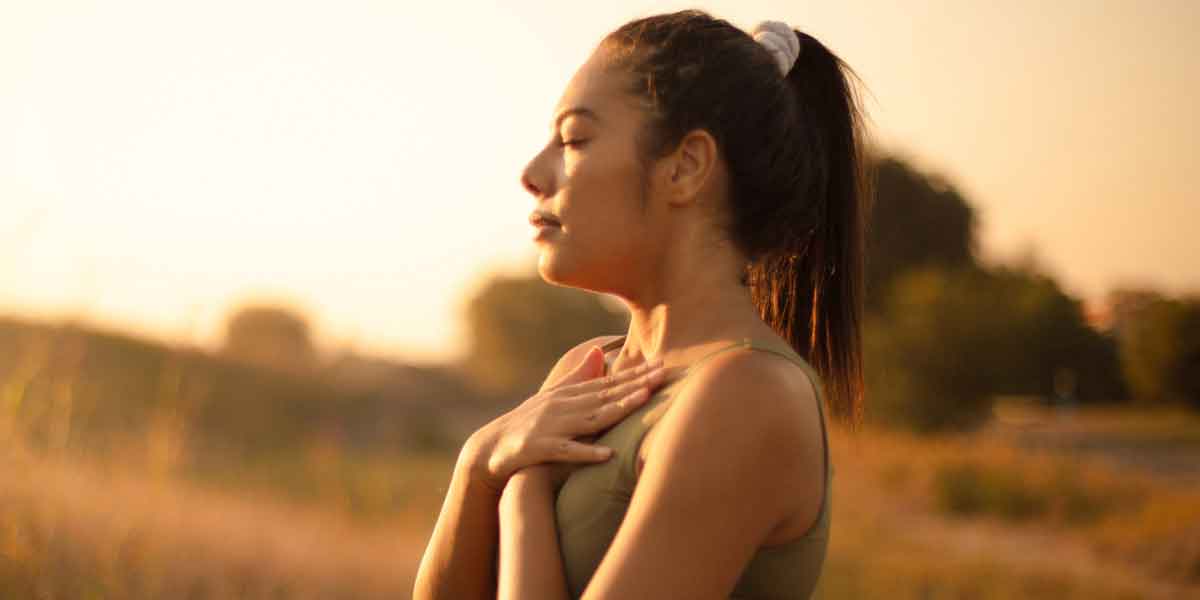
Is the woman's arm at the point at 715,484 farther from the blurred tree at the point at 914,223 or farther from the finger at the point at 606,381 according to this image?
the blurred tree at the point at 914,223

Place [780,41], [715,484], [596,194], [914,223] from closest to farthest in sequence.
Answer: [715,484], [596,194], [780,41], [914,223]

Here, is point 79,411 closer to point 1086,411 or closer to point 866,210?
point 866,210

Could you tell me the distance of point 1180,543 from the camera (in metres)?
9.72

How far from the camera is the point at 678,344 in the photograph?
5.73ft

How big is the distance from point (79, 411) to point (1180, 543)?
7856 millimetres

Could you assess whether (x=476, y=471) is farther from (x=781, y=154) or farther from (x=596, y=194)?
(x=781, y=154)

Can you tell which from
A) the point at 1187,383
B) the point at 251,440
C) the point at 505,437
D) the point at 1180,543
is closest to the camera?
the point at 505,437

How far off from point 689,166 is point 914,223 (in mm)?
12436

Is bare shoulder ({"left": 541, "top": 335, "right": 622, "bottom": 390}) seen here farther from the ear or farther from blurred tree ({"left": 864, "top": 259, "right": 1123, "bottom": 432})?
blurred tree ({"left": 864, "top": 259, "right": 1123, "bottom": 432})

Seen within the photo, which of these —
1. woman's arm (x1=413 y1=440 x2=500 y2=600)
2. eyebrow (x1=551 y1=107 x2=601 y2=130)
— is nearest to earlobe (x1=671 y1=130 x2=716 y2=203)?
eyebrow (x1=551 y1=107 x2=601 y2=130)

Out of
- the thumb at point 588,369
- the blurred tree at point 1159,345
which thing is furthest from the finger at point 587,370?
the blurred tree at point 1159,345

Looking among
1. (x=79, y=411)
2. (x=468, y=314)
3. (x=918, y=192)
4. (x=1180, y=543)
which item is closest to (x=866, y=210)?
(x=79, y=411)

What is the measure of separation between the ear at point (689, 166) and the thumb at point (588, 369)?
0.28m

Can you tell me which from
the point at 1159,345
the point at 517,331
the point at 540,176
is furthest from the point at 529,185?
the point at 517,331
